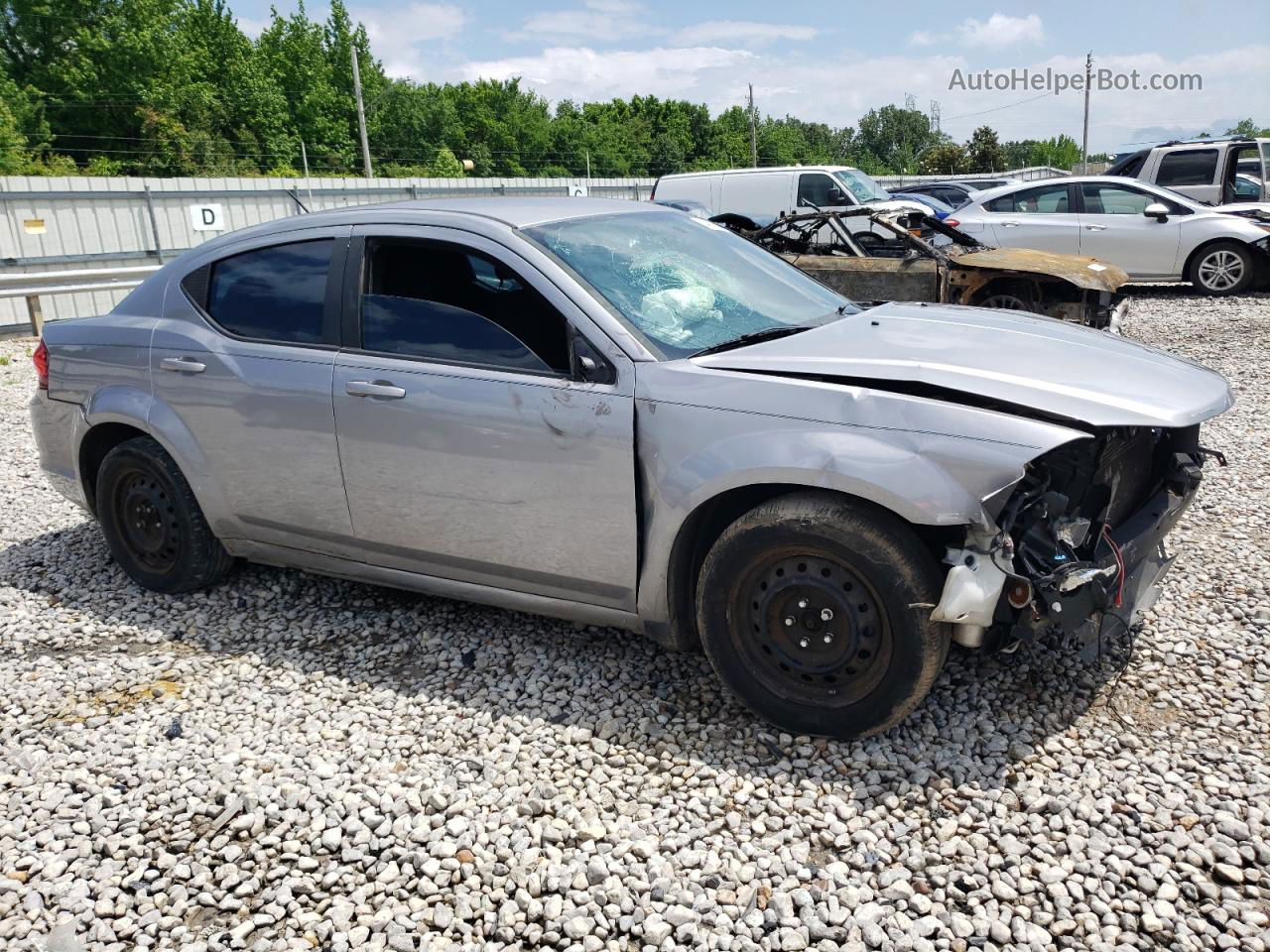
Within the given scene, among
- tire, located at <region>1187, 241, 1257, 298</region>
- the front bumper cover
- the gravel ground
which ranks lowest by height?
the gravel ground

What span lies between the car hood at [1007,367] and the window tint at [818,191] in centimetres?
1315

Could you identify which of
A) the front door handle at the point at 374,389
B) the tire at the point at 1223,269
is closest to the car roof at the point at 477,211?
the front door handle at the point at 374,389

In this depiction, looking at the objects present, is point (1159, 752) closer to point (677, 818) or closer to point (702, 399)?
point (677, 818)

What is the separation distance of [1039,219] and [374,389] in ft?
39.7

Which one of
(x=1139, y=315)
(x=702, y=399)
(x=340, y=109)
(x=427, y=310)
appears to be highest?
(x=340, y=109)

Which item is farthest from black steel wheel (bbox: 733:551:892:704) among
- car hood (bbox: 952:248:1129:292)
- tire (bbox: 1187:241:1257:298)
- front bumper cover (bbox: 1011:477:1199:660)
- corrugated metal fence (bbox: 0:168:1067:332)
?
corrugated metal fence (bbox: 0:168:1067:332)

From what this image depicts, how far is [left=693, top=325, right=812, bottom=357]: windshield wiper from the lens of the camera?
3.44 m

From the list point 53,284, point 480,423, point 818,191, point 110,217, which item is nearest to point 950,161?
point 818,191

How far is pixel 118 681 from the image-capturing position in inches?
156

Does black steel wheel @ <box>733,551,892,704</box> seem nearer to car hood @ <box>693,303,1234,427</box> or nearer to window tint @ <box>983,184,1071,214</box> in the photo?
car hood @ <box>693,303,1234,427</box>

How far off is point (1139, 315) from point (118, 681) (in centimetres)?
1204

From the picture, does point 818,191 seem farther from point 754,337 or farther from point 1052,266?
point 754,337

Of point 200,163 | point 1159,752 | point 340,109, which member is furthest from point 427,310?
point 340,109

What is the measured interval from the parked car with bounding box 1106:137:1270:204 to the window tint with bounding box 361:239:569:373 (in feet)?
49.4
